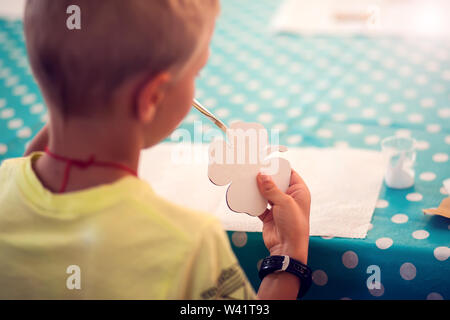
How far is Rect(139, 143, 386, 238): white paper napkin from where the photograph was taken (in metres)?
0.78

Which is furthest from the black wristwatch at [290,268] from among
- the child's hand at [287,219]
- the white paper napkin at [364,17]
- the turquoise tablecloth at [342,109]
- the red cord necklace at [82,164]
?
the white paper napkin at [364,17]

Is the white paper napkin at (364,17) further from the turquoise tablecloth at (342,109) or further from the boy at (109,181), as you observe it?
the boy at (109,181)

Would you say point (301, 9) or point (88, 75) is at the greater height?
point (301, 9)

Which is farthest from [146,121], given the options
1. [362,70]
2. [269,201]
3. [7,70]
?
[7,70]

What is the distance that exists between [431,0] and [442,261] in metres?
1.24

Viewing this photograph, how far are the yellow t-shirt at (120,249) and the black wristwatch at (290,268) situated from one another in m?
0.12

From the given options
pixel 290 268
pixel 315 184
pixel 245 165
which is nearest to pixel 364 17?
pixel 315 184

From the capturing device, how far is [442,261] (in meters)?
0.70

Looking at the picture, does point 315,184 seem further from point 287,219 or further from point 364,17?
point 364,17

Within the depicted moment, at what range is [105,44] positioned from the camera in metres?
0.46

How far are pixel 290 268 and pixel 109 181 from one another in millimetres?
255

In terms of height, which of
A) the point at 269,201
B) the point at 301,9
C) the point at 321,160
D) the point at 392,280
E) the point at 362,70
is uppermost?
the point at 301,9

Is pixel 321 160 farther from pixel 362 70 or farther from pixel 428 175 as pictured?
pixel 362 70

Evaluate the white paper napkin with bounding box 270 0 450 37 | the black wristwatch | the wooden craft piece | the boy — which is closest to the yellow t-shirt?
the boy
